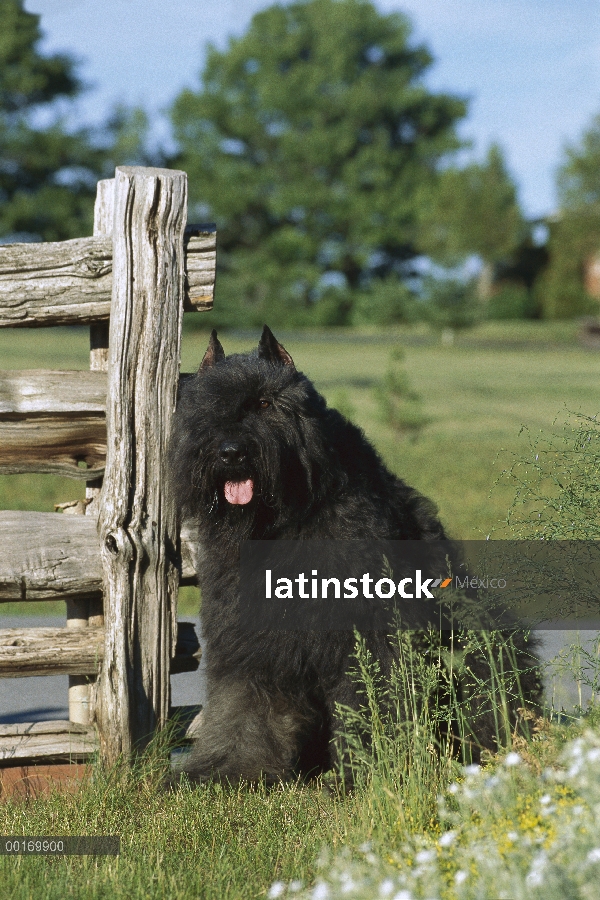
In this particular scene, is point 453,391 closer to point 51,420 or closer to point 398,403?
point 398,403

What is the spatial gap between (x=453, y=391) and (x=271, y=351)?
73.6ft

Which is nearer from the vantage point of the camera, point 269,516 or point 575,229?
point 269,516

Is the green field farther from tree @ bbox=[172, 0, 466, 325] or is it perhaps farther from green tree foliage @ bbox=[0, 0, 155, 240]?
tree @ bbox=[172, 0, 466, 325]

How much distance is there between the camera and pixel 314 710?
4582 mm

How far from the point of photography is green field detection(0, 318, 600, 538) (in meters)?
13.9

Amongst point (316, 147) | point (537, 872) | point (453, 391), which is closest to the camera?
point (537, 872)

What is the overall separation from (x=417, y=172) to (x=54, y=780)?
57920 mm

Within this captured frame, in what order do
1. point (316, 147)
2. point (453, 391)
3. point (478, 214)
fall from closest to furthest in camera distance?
point (453, 391) → point (478, 214) → point (316, 147)

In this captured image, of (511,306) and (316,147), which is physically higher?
Answer: (316,147)

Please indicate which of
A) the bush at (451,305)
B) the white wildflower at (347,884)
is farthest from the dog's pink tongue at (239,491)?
the bush at (451,305)

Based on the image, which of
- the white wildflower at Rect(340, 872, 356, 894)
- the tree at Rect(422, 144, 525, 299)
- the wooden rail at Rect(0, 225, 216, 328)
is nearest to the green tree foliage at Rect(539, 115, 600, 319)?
the tree at Rect(422, 144, 525, 299)

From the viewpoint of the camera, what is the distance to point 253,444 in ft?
13.4

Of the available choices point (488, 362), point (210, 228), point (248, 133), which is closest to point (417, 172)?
point (248, 133)

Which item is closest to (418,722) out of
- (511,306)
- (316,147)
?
(511,306)
